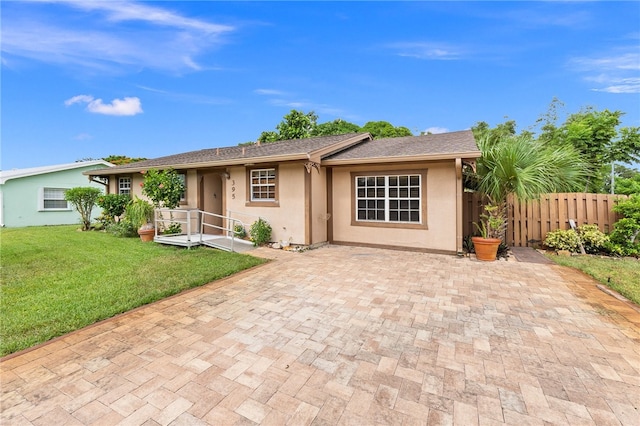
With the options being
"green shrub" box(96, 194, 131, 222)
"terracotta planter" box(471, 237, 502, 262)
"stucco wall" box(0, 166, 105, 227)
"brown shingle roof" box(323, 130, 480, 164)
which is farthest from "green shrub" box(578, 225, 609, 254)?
"stucco wall" box(0, 166, 105, 227)

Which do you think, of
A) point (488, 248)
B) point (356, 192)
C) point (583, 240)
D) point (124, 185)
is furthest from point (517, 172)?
point (124, 185)

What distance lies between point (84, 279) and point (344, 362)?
5304 millimetres

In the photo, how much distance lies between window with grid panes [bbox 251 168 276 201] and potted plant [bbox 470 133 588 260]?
19.6ft

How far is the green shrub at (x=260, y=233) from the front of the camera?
29.0ft

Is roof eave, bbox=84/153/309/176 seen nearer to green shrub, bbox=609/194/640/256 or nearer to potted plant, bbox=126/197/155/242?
potted plant, bbox=126/197/155/242

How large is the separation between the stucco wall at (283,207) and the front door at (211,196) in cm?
120

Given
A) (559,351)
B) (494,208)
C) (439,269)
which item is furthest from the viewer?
(494,208)

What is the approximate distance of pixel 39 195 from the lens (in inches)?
625

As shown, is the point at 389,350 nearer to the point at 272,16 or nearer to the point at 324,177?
the point at 324,177

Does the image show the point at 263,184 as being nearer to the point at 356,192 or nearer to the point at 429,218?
the point at 356,192

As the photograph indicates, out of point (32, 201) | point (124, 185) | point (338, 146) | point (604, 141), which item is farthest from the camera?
point (32, 201)

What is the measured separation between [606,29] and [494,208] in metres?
9.63

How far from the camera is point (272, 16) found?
34.7 ft

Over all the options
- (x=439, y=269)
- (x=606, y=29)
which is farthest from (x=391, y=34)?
(x=439, y=269)
